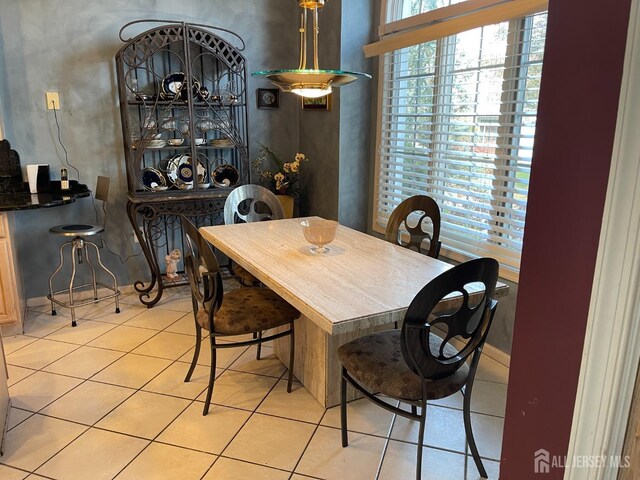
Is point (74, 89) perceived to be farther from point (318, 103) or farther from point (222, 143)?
point (318, 103)

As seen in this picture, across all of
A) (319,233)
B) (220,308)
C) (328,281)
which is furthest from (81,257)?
(328,281)

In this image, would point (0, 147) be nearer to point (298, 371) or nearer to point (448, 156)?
point (298, 371)

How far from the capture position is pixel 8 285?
9.80 ft

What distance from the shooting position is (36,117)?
336 centimetres

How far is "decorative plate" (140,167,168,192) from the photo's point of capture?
3.63m

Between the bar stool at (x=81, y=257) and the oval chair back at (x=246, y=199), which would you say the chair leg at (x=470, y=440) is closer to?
the oval chair back at (x=246, y=199)

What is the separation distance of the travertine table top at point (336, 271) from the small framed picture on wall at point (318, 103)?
136 centimetres

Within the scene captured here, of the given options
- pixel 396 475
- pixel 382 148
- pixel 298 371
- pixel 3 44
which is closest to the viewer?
pixel 396 475

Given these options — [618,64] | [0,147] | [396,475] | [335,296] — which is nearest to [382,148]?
[335,296]

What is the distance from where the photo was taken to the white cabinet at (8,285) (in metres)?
2.93

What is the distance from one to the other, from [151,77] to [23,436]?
8.61 ft

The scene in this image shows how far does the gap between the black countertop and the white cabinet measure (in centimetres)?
11

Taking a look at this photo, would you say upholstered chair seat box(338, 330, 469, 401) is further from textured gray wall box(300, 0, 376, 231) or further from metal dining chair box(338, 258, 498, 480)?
textured gray wall box(300, 0, 376, 231)

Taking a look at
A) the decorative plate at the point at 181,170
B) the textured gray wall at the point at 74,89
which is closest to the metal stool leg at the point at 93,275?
the textured gray wall at the point at 74,89
